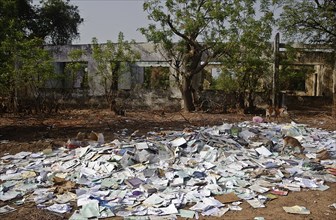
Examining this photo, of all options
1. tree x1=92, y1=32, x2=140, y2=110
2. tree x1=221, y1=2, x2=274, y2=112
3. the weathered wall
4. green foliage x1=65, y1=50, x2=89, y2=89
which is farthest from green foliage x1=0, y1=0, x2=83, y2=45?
the weathered wall

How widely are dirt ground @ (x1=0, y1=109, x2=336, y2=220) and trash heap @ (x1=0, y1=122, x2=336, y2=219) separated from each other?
0.13 meters

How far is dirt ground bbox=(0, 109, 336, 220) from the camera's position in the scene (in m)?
3.47

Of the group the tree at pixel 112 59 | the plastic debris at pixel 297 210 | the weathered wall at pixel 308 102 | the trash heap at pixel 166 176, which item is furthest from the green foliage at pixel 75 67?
the plastic debris at pixel 297 210

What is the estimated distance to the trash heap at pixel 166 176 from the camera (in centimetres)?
364

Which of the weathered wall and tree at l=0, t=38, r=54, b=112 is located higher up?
tree at l=0, t=38, r=54, b=112

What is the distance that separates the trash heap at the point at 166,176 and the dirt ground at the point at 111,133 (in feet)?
0.44

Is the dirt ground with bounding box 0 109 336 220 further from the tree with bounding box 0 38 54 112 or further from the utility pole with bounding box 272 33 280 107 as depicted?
the utility pole with bounding box 272 33 280 107

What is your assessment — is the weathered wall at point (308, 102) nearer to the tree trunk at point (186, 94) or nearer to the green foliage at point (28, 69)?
the tree trunk at point (186, 94)

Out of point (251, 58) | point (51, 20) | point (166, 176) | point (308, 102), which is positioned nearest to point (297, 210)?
point (166, 176)

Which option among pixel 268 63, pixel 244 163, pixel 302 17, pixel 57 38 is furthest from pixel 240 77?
pixel 57 38

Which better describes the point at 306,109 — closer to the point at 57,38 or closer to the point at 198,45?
the point at 198,45

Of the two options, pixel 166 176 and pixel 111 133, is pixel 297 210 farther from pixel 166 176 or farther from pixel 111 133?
pixel 111 133

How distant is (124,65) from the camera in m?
12.2

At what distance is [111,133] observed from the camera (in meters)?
7.62
